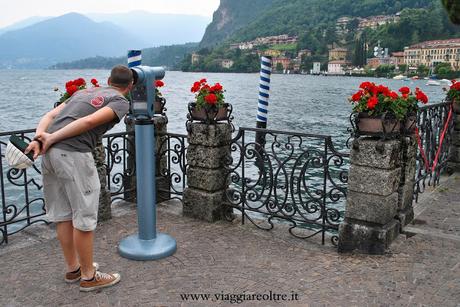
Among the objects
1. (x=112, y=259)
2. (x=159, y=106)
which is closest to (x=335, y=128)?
(x=159, y=106)

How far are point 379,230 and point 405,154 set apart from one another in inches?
46.3

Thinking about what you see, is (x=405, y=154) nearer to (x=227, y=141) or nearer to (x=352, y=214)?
(x=352, y=214)

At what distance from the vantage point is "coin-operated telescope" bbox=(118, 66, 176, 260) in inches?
202

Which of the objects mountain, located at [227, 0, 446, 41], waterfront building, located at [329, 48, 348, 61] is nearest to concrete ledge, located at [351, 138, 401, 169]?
waterfront building, located at [329, 48, 348, 61]

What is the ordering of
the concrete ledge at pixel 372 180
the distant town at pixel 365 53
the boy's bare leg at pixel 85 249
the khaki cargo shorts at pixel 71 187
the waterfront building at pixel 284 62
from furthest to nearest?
the waterfront building at pixel 284 62 → the distant town at pixel 365 53 → the concrete ledge at pixel 372 180 → the boy's bare leg at pixel 85 249 → the khaki cargo shorts at pixel 71 187

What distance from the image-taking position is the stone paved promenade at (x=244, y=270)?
4.45 m

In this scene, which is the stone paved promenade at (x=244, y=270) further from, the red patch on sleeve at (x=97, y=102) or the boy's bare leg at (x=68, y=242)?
the red patch on sleeve at (x=97, y=102)

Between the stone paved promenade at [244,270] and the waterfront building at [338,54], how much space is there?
159m

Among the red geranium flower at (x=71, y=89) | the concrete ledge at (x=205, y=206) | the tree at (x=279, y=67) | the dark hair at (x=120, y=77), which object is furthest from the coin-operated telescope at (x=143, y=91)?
the tree at (x=279, y=67)

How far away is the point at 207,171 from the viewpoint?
6625 mm

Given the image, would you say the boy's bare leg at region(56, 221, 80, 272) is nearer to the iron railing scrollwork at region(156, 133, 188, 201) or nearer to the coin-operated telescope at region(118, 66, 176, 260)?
the coin-operated telescope at region(118, 66, 176, 260)

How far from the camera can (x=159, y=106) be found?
7504mm

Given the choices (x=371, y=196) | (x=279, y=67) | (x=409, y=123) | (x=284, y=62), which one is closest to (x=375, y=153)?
(x=371, y=196)

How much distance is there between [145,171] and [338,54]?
163 meters
